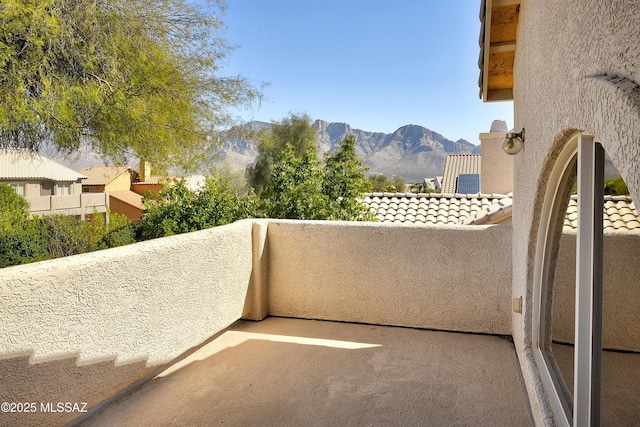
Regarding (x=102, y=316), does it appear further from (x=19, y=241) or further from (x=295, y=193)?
(x=19, y=241)

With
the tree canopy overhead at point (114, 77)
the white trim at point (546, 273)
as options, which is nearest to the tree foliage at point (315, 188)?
the tree canopy overhead at point (114, 77)

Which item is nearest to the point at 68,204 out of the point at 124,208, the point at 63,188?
the point at 124,208

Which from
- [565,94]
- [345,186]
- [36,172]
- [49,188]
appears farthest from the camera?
[49,188]

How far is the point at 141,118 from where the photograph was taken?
11977 millimetres

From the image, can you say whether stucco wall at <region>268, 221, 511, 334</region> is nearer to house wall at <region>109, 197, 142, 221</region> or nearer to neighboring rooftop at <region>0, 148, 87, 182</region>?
neighboring rooftop at <region>0, 148, 87, 182</region>

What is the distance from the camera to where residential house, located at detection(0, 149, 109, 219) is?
23.8m

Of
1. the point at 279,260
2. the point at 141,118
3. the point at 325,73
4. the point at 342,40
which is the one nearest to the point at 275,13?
the point at 342,40

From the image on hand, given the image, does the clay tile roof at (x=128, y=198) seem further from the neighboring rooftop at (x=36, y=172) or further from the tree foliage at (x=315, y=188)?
Answer: the tree foliage at (x=315, y=188)

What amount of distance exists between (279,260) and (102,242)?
22.1 ft

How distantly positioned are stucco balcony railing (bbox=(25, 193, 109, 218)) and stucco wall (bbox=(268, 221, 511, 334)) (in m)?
19.9

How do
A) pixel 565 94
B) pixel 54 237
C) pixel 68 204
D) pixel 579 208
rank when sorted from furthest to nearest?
1. pixel 68 204
2. pixel 54 237
3. pixel 579 208
4. pixel 565 94

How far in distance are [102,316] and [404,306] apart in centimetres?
386

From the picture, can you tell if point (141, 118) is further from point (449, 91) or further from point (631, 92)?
point (449, 91)

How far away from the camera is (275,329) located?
6.21 metres
